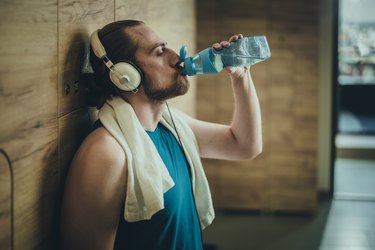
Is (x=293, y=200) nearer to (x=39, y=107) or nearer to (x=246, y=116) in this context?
(x=246, y=116)

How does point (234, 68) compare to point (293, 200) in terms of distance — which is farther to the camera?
point (293, 200)

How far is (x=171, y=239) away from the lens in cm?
155

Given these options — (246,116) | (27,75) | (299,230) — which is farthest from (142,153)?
(299,230)

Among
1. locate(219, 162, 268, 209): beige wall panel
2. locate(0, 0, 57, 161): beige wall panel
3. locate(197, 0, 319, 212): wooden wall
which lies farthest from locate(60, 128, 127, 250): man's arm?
locate(219, 162, 268, 209): beige wall panel

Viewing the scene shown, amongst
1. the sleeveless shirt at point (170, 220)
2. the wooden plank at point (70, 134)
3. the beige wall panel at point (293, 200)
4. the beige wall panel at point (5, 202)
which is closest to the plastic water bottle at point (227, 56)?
the sleeveless shirt at point (170, 220)

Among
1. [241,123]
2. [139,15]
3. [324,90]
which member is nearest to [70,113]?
[241,123]

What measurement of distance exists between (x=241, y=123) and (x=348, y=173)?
3801 mm

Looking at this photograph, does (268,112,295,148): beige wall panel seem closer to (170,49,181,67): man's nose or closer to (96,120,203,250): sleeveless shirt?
(96,120,203,250): sleeveless shirt

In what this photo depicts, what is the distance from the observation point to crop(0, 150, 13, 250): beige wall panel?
1163mm

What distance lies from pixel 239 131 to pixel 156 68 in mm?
449

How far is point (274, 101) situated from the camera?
4.07 metres

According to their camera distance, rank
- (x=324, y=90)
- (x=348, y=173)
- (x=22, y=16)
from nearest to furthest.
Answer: (x=22, y=16)
(x=324, y=90)
(x=348, y=173)

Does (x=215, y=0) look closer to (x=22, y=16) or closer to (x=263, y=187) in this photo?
(x=263, y=187)

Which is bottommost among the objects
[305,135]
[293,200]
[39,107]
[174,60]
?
[293,200]
